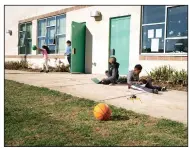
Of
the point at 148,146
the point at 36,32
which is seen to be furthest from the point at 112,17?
the point at 148,146

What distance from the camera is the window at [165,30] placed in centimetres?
944

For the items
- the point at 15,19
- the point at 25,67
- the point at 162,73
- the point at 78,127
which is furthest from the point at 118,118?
the point at 15,19

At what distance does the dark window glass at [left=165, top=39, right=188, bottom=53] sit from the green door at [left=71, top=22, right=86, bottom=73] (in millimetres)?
4489

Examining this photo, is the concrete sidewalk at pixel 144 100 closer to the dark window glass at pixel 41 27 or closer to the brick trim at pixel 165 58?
the brick trim at pixel 165 58

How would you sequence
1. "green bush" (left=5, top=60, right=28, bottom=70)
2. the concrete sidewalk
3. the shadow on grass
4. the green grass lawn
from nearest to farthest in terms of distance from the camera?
the green grass lawn
the shadow on grass
the concrete sidewalk
"green bush" (left=5, top=60, right=28, bottom=70)

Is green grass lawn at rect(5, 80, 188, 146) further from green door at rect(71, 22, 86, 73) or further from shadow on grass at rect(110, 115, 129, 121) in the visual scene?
green door at rect(71, 22, 86, 73)

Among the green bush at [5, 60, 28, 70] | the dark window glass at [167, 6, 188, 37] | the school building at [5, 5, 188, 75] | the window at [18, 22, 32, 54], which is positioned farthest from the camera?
the window at [18, 22, 32, 54]

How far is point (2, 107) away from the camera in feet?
17.5

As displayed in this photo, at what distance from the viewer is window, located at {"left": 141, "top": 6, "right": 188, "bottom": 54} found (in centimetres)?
944

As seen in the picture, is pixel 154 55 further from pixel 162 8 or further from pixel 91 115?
pixel 91 115

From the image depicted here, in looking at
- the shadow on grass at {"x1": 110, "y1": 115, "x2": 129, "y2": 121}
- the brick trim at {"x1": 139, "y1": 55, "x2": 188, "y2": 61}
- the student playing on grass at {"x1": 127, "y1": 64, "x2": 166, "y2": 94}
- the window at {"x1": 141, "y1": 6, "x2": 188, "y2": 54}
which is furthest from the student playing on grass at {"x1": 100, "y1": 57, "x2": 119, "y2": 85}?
the shadow on grass at {"x1": 110, "y1": 115, "x2": 129, "y2": 121}

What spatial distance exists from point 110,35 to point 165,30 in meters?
2.75

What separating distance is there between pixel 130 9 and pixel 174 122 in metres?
7.29

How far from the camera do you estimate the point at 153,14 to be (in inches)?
408
